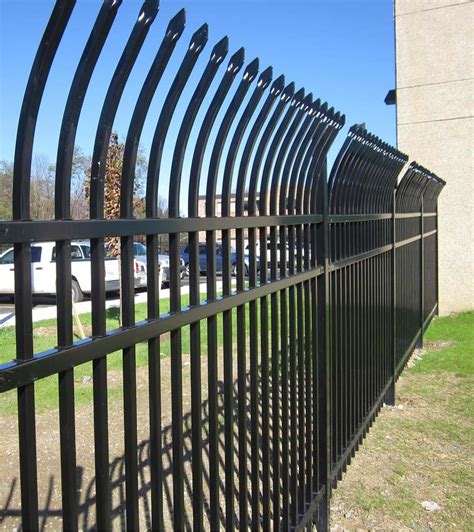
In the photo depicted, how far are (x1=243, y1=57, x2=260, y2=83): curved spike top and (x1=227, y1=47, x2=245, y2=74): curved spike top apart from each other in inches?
3.9

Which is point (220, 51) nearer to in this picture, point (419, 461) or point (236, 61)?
point (236, 61)

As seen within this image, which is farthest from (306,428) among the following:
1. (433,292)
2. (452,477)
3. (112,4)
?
(433,292)

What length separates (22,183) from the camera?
127cm

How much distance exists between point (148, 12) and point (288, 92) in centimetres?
123

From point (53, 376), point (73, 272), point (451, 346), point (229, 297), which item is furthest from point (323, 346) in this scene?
point (73, 272)

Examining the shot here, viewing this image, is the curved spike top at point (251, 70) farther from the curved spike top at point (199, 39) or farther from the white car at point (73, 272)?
the white car at point (73, 272)

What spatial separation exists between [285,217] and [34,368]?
5.75 feet

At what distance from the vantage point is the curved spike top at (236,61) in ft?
7.00

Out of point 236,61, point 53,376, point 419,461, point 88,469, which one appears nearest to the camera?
point 236,61

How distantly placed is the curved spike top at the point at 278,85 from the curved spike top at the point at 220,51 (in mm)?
537

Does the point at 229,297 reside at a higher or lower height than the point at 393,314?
higher

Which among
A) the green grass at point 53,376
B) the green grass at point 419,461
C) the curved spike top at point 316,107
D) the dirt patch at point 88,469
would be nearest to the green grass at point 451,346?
the green grass at point 419,461

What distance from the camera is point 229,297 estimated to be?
2207 mm

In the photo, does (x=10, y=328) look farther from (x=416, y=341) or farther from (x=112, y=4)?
(x=112, y=4)
